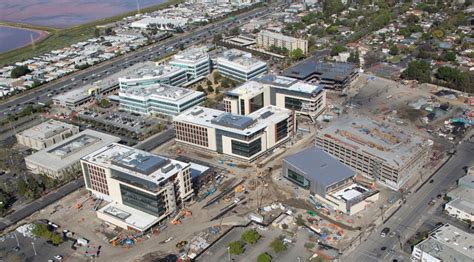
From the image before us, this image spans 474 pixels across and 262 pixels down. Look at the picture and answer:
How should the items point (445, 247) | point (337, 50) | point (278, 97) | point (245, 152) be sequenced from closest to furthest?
point (445, 247) → point (245, 152) → point (278, 97) → point (337, 50)

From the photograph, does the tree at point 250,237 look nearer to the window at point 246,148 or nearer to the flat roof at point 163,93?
the window at point 246,148

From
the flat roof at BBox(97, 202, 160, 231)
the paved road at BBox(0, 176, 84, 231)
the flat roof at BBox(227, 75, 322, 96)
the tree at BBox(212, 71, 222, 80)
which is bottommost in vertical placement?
the paved road at BBox(0, 176, 84, 231)

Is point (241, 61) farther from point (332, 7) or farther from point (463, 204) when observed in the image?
point (332, 7)

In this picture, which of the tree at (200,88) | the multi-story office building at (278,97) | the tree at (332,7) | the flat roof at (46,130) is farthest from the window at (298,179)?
the tree at (332,7)

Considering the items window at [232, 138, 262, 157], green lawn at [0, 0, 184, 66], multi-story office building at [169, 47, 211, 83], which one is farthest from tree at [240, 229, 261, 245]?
green lawn at [0, 0, 184, 66]

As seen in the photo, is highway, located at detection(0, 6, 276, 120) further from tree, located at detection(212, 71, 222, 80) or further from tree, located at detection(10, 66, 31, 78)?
tree, located at detection(212, 71, 222, 80)

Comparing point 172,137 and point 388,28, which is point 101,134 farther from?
point 388,28

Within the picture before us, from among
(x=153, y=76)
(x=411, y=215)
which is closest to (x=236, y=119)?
(x=411, y=215)
